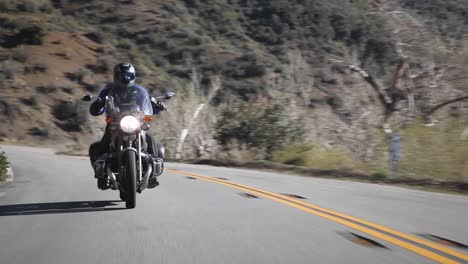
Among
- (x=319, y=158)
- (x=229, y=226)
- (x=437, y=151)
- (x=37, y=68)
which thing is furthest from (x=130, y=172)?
(x=37, y=68)

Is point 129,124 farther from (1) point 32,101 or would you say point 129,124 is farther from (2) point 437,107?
(1) point 32,101

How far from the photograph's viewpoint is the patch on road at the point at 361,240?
6348mm

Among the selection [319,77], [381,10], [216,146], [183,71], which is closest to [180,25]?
[183,71]

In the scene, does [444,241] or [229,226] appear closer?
[444,241]

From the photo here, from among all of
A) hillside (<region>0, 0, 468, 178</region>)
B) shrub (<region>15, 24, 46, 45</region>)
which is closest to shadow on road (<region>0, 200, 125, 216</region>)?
hillside (<region>0, 0, 468, 178</region>)

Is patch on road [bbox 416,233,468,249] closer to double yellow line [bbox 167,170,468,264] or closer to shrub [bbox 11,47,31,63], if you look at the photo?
double yellow line [bbox 167,170,468,264]

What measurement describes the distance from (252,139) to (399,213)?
56.0ft

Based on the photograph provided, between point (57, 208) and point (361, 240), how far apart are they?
4517 mm

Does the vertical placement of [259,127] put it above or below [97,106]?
above

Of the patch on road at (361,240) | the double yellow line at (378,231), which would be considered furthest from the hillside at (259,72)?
the patch on road at (361,240)

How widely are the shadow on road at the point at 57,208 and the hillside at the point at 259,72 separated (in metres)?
9.93

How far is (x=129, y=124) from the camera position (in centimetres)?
838

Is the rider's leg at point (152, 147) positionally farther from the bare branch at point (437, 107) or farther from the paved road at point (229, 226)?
the bare branch at point (437, 107)

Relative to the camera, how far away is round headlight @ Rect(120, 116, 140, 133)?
8.34 meters
